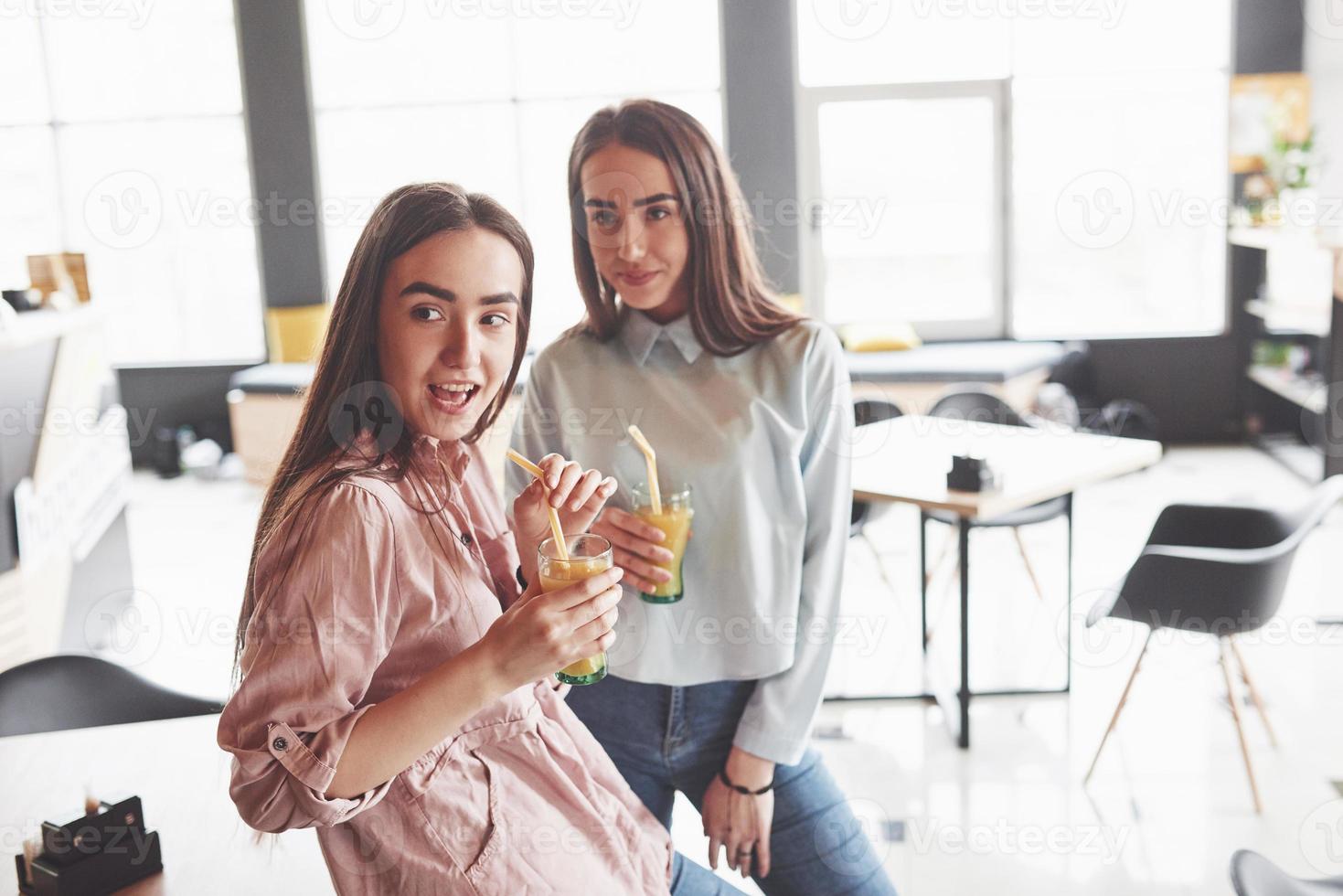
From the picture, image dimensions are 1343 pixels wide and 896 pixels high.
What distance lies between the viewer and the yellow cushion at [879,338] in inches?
279

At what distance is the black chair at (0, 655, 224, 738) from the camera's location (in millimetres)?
2117

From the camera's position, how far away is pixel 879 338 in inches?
279

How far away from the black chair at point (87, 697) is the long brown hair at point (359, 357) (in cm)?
112

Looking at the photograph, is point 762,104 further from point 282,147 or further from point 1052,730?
point 1052,730

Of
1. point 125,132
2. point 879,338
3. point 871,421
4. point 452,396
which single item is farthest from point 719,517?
point 125,132

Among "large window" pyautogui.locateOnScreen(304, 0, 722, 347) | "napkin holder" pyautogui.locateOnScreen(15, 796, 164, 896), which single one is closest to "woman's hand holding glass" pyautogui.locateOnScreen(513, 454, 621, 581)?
"napkin holder" pyautogui.locateOnScreen(15, 796, 164, 896)

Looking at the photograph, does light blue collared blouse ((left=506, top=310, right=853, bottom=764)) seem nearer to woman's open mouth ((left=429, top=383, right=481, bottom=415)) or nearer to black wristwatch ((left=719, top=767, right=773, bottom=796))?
black wristwatch ((left=719, top=767, right=773, bottom=796))

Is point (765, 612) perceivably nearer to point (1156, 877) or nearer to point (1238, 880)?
point (1238, 880)

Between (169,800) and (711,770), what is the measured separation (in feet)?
2.45

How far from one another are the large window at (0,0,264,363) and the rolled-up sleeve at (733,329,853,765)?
6716 mm

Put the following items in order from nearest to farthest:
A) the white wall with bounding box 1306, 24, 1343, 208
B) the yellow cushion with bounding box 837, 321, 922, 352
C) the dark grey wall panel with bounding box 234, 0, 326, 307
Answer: the white wall with bounding box 1306, 24, 1343, 208
the yellow cushion with bounding box 837, 321, 922, 352
the dark grey wall panel with bounding box 234, 0, 326, 307

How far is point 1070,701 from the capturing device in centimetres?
376

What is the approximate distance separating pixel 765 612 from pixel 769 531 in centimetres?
11

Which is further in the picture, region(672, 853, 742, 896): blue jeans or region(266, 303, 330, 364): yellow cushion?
region(266, 303, 330, 364): yellow cushion
